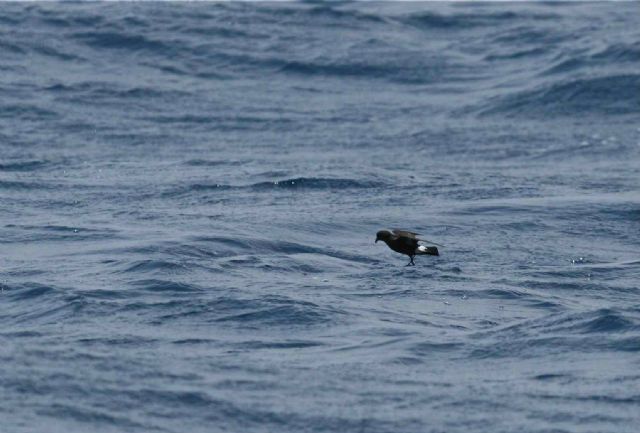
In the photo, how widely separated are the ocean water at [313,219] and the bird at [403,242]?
0.30 meters

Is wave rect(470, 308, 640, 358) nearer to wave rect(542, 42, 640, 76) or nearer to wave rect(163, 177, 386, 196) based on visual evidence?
wave rect(163, 177, 386, 196)

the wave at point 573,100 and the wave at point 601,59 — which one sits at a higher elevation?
the wave at point 601,59

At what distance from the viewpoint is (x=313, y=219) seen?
64.7 feet

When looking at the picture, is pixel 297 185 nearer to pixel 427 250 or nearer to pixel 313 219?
pixel 313 219

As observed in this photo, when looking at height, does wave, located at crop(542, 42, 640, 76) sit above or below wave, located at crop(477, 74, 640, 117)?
above

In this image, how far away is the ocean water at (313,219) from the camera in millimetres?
11578

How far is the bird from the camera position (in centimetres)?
1620

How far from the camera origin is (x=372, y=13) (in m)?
41.7

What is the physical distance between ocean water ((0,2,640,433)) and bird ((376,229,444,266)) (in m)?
0.30

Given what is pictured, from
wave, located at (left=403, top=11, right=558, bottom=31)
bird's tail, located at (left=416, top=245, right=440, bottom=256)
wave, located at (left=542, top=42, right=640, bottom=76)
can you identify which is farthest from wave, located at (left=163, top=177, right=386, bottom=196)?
wave, located at (left=403, top=11, right=558, bottom=31)

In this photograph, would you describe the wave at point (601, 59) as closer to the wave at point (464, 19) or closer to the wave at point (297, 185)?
the wave at point (464, 19)

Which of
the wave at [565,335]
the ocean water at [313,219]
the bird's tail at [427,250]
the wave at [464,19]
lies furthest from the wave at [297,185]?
the wave at [464,19]

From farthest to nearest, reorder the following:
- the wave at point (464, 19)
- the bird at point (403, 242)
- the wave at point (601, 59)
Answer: the wave at point (464, 19) → the wave at point (601, 59) → the bird at point (403, 242)

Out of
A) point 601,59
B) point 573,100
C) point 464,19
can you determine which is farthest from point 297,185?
point 464,19
